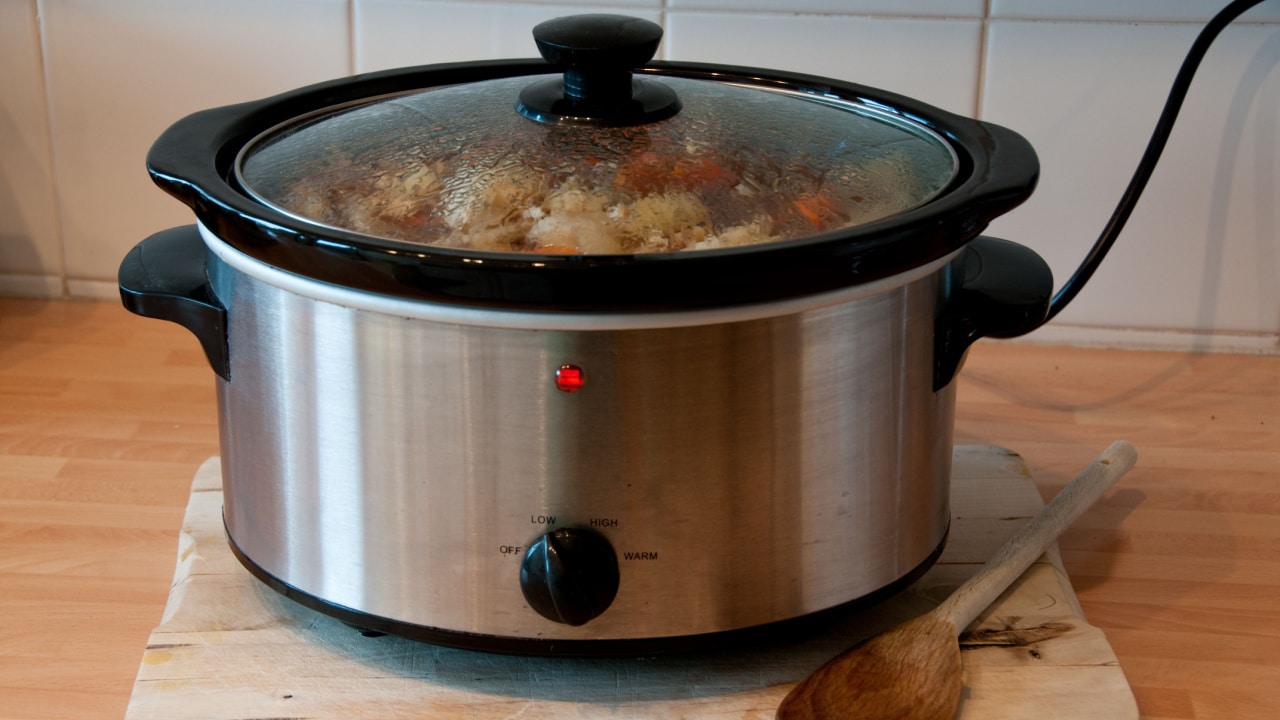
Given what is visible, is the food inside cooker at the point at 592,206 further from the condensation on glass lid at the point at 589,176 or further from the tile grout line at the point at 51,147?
the tile grout line at the point at 51,147

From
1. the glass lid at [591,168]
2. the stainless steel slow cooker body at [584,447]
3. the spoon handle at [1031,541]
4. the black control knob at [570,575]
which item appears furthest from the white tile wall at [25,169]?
the spoon handle at [1031,541]

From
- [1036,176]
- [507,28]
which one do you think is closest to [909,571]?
[1036,176]

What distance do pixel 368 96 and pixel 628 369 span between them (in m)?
0.38

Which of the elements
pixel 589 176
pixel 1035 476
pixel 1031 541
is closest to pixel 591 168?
pixel 589 176

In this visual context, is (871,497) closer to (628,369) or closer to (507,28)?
(628,369)

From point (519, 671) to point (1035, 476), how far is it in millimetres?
516

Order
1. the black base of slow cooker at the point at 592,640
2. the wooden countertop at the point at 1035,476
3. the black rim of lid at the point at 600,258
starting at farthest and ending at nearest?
1. the wooden countertop at the point at 1035,476
2. the black base of slow cooker at the point at 592,640
3. the black rim of lid at the point at 600,258

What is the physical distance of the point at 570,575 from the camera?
0.66 m

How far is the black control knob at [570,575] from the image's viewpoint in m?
0.66

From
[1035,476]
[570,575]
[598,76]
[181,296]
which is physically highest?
[598,76]

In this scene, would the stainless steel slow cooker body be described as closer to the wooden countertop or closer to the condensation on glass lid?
the condensation on glass lid

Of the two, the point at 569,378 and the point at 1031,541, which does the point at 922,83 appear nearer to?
the point at 1031,541

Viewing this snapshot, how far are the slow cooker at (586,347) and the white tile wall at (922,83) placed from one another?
494 millimetres

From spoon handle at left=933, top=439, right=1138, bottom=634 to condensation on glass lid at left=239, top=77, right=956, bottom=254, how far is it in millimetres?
250
